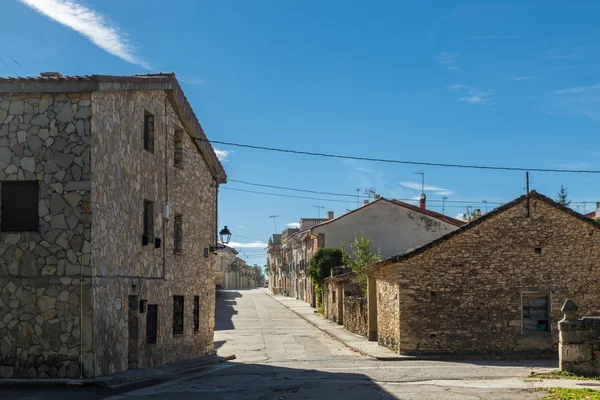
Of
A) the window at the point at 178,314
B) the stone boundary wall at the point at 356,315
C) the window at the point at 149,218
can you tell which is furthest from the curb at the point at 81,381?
the stone boundary wall at the point at 356,315

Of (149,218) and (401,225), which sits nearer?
(149,218)

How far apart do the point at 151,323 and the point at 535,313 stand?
44.1ft

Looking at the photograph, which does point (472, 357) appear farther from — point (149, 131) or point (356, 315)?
point (149, 131)

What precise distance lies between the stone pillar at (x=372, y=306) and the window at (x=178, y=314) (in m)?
11.4

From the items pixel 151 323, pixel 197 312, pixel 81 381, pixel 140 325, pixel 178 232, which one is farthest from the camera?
pixel 197 312

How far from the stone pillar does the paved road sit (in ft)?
7.96

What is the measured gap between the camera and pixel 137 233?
18.5 m

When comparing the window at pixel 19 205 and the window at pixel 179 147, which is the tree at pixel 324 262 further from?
the window at pixel 19 205

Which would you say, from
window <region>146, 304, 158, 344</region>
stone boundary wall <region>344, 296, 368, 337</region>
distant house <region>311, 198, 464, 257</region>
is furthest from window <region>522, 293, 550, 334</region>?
distant house <region>311, 198, 464, 257</region>

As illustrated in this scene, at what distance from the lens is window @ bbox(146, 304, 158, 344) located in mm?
19312

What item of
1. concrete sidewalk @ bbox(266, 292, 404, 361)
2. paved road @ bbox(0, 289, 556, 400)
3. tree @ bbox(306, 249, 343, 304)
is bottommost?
concrete sidewalk @ bbox(266, 292, 404, 361)

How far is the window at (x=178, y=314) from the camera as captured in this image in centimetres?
2236

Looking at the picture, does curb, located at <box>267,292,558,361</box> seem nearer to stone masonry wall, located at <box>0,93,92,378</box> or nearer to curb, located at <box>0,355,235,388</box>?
curb, located at <box>0,355,235,388</box>

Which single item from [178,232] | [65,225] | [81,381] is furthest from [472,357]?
[65,225]
